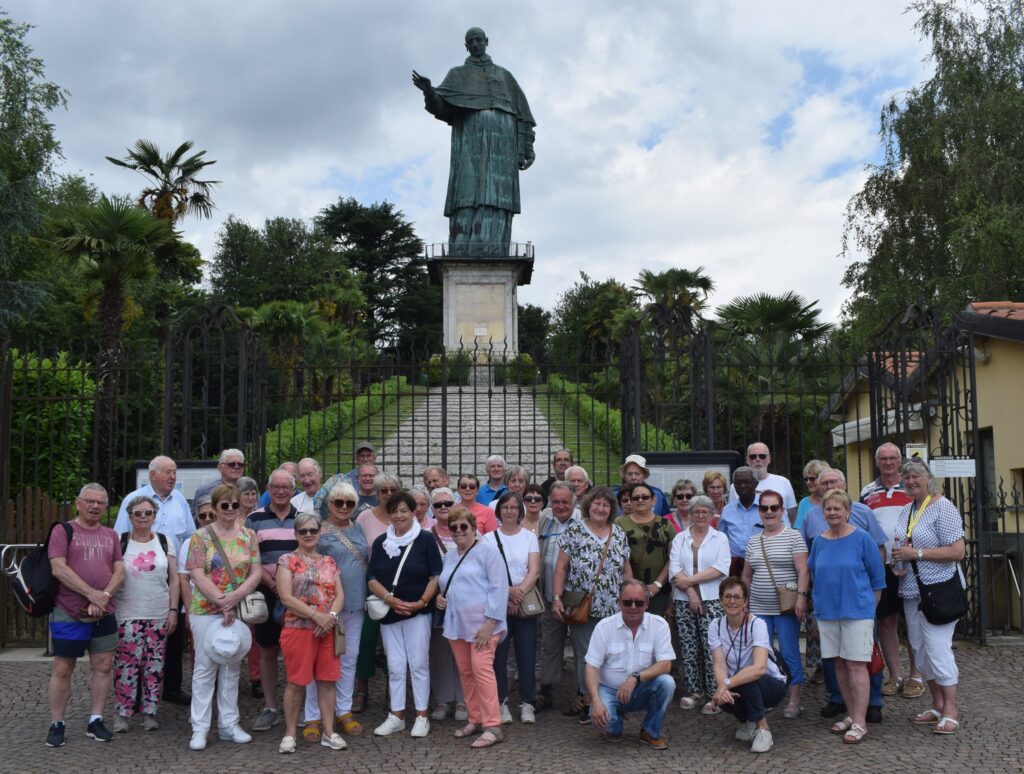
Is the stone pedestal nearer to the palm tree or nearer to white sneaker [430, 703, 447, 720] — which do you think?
the palm tree

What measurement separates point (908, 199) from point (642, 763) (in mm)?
22396

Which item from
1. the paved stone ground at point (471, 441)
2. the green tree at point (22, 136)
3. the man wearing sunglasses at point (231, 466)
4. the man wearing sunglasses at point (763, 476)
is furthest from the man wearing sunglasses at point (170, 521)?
the green tree at point (22, 136)

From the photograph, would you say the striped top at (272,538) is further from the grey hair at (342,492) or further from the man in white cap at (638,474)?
the man in white cap at (638,474)

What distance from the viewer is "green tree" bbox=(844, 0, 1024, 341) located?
2202cm

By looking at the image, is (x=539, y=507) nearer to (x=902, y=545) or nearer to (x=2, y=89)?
(x=902, y=545)

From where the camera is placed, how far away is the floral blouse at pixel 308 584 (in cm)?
589

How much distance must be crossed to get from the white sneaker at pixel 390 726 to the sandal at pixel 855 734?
2.68m

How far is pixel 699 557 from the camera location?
639 centimetres

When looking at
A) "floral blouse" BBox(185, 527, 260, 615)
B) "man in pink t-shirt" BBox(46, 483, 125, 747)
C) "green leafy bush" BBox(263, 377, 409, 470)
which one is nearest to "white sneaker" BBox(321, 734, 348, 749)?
"floral blouse" BBox(185, 527, 260, 615)

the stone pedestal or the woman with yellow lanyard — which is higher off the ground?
the stone pedestal

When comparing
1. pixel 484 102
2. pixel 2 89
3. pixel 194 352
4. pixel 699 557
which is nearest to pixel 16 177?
pixel 2 89

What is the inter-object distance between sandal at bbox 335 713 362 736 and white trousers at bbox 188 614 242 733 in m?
0.63

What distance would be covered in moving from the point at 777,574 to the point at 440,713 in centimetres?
236

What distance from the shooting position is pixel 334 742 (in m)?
5.85
